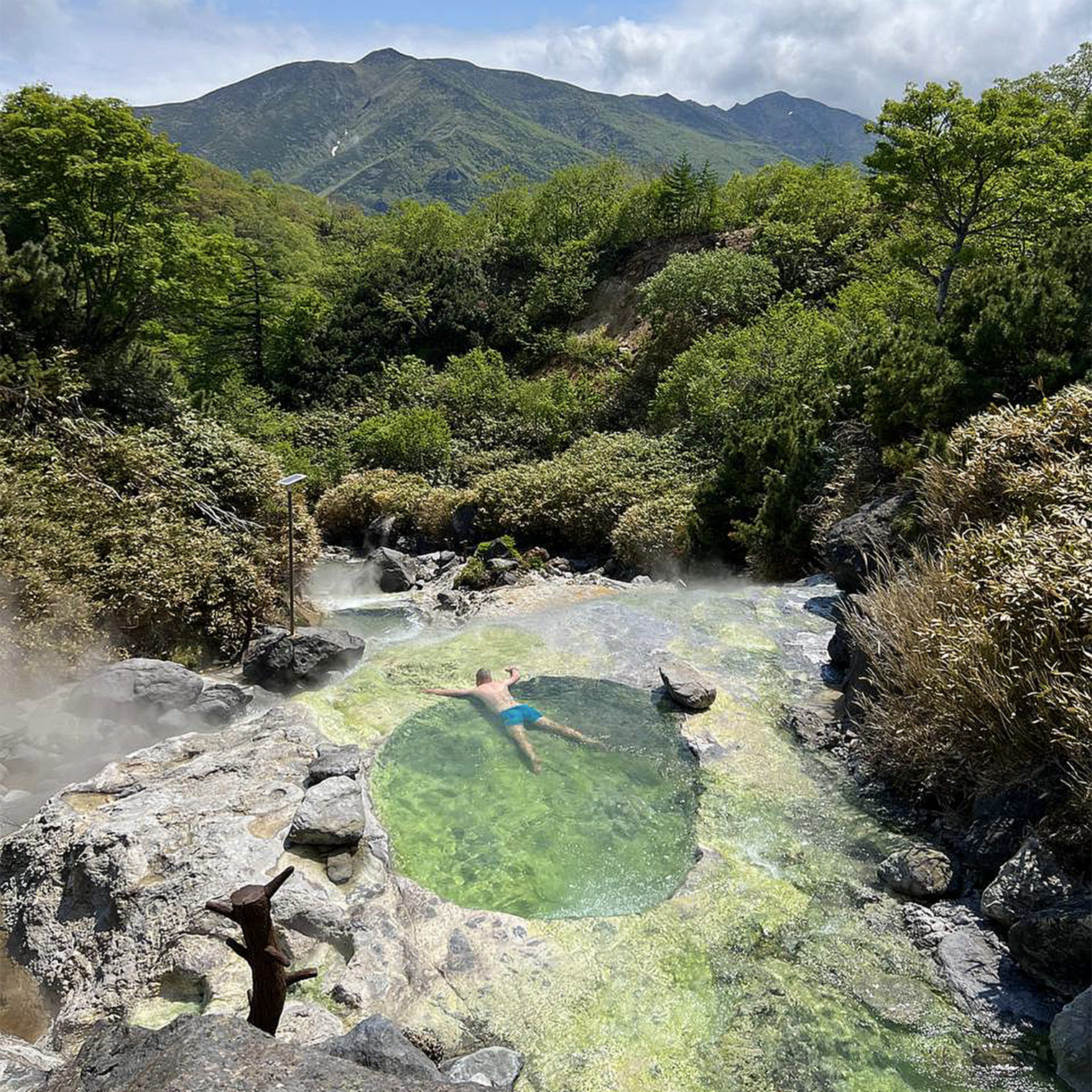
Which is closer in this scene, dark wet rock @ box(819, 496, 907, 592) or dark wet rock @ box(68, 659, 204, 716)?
dark wet rock @ box(68, 659, 204, 716)

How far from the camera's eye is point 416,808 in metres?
7.06

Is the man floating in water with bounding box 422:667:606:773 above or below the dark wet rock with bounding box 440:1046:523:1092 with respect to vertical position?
above

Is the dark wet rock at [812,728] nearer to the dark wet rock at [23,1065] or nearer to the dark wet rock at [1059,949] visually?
the dark wet rock at [1059,949]

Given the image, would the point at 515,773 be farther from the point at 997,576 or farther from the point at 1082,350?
the point at 1082,350

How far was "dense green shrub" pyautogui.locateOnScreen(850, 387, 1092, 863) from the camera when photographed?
211 inches

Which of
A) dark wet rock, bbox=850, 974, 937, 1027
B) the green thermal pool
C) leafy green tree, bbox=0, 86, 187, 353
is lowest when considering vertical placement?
the green thermal pool

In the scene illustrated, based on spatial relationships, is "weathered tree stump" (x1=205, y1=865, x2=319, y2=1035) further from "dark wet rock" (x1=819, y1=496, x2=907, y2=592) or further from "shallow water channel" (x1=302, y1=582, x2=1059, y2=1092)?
"dark wet rock" (x1=819, y1=496, x2=907, y2=592)

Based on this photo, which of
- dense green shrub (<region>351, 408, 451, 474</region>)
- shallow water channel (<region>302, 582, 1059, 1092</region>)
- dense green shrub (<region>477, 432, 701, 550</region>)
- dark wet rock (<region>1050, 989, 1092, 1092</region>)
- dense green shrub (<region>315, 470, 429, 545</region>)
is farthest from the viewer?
dense green shrub (<region>351, 408, 451, 474</region>)

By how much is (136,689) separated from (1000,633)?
30.6 ft

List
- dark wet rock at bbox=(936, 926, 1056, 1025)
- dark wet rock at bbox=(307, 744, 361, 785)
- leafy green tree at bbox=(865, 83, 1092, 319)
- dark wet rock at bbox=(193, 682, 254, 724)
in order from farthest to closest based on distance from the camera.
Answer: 1. leafy green tree at bbox=(865, 83, 1092, 319)
2. dark wet rock at bbox=(193, 682, 254, 724)
3. dark wet rock at bbox=(307, 744, 361, 785)
4. dark wet rock at bbox=(936, 926, 1056, 1025)

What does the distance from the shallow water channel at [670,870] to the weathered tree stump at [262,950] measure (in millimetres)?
1850

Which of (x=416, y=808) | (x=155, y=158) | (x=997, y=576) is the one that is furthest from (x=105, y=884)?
(x=155, y=158)

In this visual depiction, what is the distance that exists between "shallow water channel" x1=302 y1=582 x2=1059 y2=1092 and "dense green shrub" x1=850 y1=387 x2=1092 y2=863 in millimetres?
1015

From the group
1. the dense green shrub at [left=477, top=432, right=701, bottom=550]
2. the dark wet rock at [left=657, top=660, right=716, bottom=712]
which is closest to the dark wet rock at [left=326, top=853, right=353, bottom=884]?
the dark wet rock at [left=657, top=660, right=716, bottom=712]
